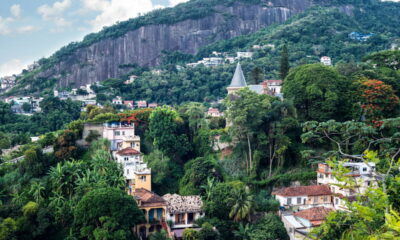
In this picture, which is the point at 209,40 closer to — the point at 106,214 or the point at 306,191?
the point at 306,191

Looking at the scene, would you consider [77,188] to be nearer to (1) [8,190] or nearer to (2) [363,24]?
(1) [8,190]

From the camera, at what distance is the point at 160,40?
353ft

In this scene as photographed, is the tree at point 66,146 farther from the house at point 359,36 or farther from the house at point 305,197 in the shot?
the house at point 359,36

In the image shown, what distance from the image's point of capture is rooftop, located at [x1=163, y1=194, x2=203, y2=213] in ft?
86.9

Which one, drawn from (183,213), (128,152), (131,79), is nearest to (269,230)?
(183,213)

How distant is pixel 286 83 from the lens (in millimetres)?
33500

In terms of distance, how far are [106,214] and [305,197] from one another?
12.4m

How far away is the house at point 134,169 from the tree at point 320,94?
482 inches

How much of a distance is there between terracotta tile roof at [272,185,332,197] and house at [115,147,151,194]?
9.43 metres

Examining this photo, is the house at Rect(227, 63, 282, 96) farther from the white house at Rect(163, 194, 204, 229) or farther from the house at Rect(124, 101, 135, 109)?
the house at Rect(124, 101, 135, 109)

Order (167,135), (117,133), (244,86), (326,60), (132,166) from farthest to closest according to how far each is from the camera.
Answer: (326,60) → (244,86) → (117,133) → (167,135) → (132,166)

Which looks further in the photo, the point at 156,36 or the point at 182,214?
the point at 156,36

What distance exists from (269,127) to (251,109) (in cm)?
206

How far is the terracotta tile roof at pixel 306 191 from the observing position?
26.4 metres
